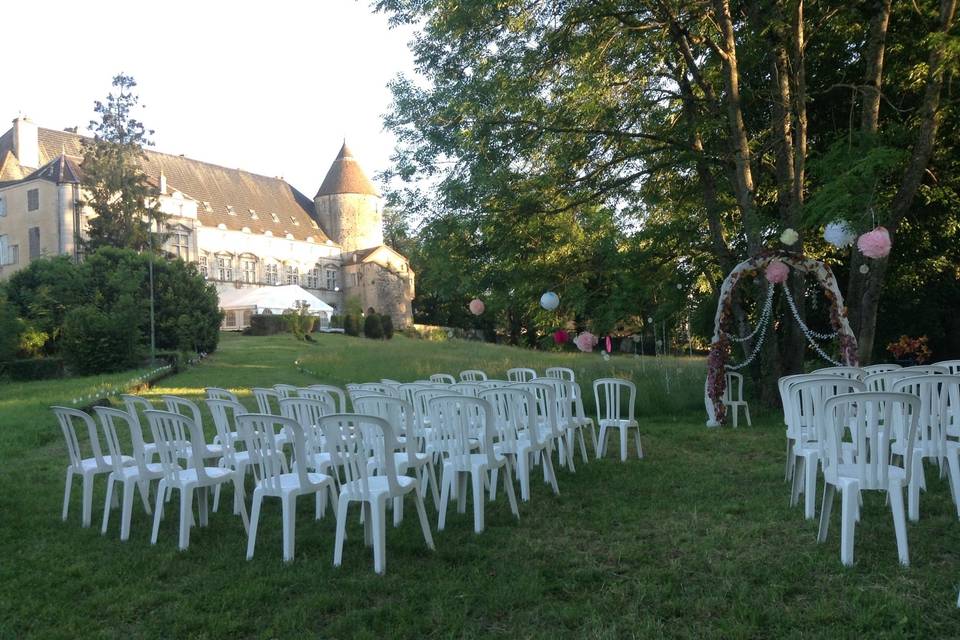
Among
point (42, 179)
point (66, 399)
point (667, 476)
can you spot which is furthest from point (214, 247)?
point (667, 476)

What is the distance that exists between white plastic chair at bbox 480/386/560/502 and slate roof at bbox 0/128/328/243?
44.7 m

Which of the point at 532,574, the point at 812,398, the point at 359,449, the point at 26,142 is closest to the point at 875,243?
the point at 812,398

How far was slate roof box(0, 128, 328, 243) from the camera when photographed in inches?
1860

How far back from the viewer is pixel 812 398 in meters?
5.04

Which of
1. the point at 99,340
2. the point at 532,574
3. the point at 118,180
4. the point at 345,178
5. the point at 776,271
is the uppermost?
the point at 345,178

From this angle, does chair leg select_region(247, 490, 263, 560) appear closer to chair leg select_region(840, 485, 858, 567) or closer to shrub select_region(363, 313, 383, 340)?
chair leg select_region(840, 485, 858, 567)

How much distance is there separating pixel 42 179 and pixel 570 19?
1524 inches

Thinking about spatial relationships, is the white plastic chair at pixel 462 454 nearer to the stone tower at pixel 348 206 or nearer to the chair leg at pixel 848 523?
the chair leg at pixel 848 523

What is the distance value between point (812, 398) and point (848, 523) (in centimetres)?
117

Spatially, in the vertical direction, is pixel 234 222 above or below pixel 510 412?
above

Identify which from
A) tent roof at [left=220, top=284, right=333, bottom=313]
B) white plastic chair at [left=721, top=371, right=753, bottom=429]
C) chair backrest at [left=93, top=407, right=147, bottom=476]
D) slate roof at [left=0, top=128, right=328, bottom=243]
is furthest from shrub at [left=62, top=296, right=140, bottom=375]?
slate roof at [left=0, top=128, right=328, bottom=243]

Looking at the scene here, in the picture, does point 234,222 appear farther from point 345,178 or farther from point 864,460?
point 864,460

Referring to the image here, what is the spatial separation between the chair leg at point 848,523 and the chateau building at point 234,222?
40076 millimetres

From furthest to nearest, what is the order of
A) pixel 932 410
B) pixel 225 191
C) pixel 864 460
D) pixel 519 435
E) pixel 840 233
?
pixel 225 191 < pixel 840 233 < pixel 519 435 < pixel 932 410 < pixel 864 460
